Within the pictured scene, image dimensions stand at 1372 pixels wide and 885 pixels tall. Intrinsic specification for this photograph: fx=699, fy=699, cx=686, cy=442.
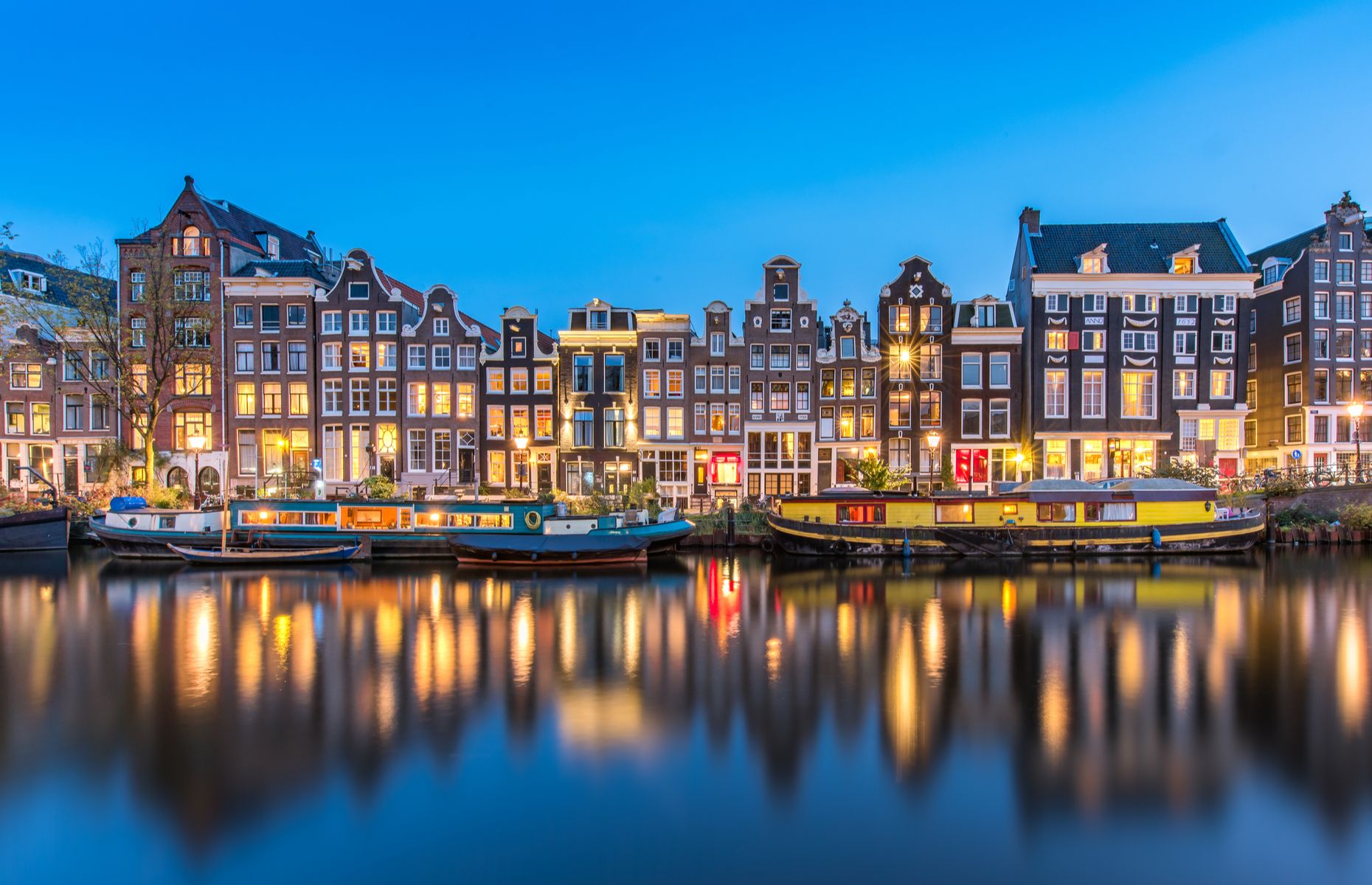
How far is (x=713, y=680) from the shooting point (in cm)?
1616

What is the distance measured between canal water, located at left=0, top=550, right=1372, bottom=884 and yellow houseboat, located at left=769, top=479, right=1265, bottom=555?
9449 millimetres

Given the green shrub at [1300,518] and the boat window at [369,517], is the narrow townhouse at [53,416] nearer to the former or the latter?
the boat window at [369,517]

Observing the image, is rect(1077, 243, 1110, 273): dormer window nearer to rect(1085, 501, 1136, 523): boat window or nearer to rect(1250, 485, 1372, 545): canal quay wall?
rect(1250, 485, 1372, 545): canal quay wall

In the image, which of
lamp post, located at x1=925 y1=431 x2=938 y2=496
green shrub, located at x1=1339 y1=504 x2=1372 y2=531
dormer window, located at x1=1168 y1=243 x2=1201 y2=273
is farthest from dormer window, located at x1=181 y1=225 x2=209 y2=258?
green shrub, located at x1=1339 y1=504 x2=1372 y2=531

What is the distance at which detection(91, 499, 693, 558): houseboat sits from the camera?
32.3 metres

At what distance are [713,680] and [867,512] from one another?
19895 mm

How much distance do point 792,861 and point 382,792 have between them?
21.2ft

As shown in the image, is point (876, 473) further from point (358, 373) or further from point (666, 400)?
point (358, 373)

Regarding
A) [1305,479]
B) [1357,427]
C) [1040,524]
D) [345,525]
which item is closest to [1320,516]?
[1305,479]

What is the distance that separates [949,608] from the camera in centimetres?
2294

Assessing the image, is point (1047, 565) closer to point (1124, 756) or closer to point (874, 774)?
point (1124, 756)

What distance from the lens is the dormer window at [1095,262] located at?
45.0 m

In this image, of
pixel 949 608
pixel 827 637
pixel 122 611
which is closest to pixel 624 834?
pixel 827 637

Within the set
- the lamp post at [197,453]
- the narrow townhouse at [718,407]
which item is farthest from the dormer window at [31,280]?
the narrow townhouse at [718,407]
